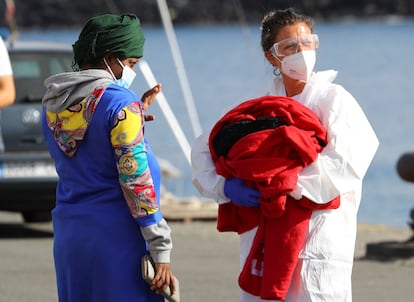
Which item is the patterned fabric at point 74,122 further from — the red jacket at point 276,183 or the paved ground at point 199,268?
the paved ground at point 199,268

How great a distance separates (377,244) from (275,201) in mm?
5646

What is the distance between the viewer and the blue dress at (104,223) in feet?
16.3

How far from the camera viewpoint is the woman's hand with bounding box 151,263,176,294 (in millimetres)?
4922

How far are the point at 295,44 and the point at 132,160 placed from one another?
80 cm

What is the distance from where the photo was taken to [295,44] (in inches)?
204

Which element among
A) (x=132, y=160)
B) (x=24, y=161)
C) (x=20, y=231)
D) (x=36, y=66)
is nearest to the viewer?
(x=132, y=160)

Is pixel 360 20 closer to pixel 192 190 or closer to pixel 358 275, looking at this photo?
pixel 192 190

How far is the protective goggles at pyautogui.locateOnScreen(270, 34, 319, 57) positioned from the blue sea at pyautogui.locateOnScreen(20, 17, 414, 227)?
0.24 m

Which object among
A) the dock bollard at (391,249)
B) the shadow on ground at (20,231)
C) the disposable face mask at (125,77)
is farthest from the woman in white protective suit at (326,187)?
the shadow on ground at (20,231)

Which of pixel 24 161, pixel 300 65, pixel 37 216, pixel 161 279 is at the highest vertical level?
pixel 300 65

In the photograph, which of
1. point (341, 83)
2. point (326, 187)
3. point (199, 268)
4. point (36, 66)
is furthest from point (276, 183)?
point (341, 83)

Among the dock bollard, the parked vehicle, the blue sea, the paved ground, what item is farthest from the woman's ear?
the parked vehicle

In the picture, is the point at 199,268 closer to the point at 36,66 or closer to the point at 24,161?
the point at 24,161

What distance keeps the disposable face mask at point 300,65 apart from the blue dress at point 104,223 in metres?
0.60
